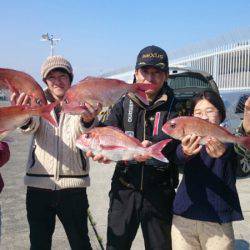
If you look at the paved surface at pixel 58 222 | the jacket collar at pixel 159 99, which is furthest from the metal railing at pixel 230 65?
the jacket collar at pixel 159 99

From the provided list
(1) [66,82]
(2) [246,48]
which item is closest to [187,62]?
(2) [246,48]

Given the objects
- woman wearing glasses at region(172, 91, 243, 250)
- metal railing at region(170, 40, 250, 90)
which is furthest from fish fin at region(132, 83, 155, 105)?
metal railing at region(170, 40, 250, 90)

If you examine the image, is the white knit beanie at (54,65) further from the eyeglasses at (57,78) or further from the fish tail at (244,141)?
the fish tail at (244,141)

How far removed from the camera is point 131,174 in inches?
138

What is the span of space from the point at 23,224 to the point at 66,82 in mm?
2883

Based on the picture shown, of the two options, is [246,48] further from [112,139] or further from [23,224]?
[112,139]

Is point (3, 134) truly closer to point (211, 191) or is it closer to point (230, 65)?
point (211, 191)

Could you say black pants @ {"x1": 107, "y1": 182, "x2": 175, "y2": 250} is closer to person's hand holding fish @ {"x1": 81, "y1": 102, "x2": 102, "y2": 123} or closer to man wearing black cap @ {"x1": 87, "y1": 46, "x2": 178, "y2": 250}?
man wearing black cap @ {"x1": 87, "y1": 46, "x2": 178, "y2": 250}

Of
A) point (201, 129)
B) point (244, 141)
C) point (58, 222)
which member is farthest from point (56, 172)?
point (58, 222)

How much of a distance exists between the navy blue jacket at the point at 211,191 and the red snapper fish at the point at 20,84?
1183 millimetres

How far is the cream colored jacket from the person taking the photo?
3.60m

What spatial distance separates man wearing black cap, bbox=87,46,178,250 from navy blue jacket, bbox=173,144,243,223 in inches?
7.8

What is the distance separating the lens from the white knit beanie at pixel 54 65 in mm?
3521

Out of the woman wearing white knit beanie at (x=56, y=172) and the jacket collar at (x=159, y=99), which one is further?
the woman wearing white knit beanie at (x=56, y=172)
